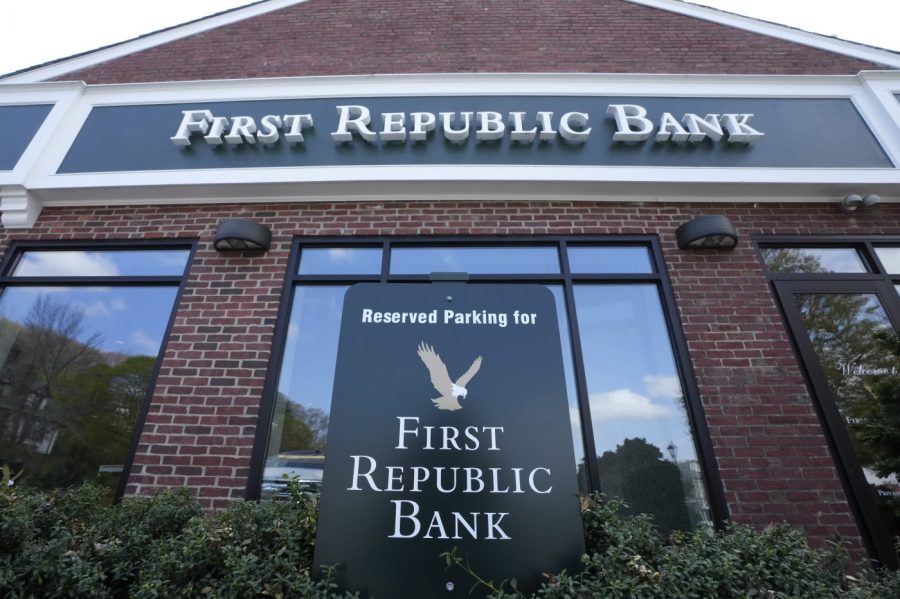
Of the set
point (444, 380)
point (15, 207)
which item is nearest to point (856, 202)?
point (444, 380)

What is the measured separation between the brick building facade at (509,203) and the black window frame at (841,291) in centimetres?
2

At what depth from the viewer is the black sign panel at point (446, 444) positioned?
199 centimetres

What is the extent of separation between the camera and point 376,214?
4.57 m

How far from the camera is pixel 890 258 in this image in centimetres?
435

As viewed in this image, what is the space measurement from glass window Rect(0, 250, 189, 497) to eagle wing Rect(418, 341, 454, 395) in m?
3.00

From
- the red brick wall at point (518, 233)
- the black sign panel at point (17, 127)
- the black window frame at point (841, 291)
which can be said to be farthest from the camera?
the black sign panel at point (17, 127)

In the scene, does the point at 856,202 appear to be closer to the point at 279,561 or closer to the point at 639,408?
the point at 639,408

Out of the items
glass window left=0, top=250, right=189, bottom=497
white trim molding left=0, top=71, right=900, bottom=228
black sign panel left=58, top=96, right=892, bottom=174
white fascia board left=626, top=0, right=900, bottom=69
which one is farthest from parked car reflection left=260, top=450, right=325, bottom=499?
white fascia board left=626, top=0, right=900, bottom=69

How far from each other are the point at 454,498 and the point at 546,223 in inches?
122

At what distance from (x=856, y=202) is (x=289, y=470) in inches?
236

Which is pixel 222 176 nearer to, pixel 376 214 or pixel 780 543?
pixel 376 214

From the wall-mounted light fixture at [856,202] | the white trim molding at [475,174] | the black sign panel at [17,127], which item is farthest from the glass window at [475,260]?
the black sign panel at [17,127]

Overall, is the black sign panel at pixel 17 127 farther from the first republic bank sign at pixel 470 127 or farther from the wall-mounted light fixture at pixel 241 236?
the wall-mounted light fixture at pixel 241 236

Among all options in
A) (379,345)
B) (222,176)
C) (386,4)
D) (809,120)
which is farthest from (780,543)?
(386,4)
